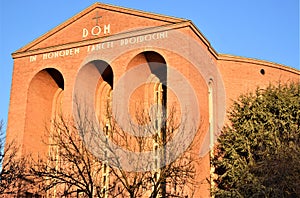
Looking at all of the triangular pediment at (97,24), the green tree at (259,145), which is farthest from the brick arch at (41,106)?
the green tree at (259,145)

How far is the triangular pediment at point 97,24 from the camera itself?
795 inches

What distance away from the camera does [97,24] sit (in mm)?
21484

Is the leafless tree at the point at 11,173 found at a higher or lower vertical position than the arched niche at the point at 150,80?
lower

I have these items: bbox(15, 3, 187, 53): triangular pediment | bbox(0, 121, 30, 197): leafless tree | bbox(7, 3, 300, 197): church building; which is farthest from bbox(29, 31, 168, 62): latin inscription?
bbox(0, 121, 30, 197): leafless tree

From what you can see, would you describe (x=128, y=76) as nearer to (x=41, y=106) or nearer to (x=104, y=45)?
(x=104, y=45)

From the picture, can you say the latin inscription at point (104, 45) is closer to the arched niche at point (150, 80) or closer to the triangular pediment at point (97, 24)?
the triangular pediment at point (97, 24)

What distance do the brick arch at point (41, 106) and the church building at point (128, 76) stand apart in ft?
0.15

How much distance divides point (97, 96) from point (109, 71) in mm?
1416

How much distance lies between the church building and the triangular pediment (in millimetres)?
47

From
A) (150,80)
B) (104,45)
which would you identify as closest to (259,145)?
(150,80)

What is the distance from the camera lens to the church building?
718 inches

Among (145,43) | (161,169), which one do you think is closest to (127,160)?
(161,169)

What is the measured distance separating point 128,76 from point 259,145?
20.2ft

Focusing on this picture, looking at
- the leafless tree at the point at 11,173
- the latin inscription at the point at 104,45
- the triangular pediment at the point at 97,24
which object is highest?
the triangular pediment at the point at 97,24
